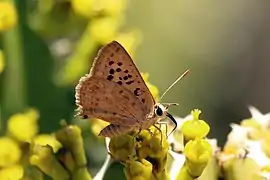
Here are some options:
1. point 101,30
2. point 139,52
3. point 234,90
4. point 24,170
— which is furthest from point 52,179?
point 234,90

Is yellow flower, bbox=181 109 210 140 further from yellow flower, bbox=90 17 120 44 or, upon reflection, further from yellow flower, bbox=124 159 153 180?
yellow flower, bbox=90 17 120 44

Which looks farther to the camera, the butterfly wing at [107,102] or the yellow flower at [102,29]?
the yellow flower at [102,29]

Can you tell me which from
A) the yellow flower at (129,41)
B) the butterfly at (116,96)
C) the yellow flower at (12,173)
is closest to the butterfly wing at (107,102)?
the butterfly at (116,96)

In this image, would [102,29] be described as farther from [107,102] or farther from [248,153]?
[248,153]

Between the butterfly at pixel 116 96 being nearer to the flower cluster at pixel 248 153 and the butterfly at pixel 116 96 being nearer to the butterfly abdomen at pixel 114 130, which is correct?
the butterfly abdomen at pixel 114 130

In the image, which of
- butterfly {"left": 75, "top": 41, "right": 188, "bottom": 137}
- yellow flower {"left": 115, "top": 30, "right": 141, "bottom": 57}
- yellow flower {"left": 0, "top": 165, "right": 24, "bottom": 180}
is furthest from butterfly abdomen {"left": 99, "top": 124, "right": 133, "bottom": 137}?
yellow flower {"left": 115, "top": 30, "right": 141, "bottom": 57}

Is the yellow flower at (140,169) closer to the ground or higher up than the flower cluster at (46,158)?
higher up
